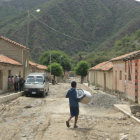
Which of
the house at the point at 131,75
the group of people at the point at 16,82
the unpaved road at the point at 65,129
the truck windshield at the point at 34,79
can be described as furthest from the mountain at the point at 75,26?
the unpaved road at the point at 65,129

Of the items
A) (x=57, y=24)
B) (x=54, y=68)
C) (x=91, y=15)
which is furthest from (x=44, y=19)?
(x=54, y=68)

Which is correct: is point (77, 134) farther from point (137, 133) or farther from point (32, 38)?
point (32, 38)

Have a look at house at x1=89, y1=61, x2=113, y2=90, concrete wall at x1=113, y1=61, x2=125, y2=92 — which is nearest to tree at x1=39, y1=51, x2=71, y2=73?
house at x1=89, y1=61, x2=113, y2=90

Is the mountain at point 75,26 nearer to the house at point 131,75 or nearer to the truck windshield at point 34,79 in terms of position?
the truck windshield at point 34,79

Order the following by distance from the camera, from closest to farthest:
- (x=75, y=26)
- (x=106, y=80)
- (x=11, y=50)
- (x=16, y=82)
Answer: (x=16, y=82) → (x=11, y=50) → (x=106, y=80) → (x=75, y=26)

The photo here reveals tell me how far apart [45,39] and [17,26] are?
10918mm

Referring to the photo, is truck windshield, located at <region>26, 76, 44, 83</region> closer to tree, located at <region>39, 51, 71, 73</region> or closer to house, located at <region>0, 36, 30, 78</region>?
house, located at <region>0, 36, 30, 78</region>

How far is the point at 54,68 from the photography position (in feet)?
179

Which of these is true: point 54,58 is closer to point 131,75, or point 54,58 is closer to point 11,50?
point 11,50

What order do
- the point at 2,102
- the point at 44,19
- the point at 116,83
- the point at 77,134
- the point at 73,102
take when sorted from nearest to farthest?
the point at 77,134 → the point at 73,102 → the point at 2,102 → the point at 116,83 → the point at 44,19

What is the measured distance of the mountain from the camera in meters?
76.8

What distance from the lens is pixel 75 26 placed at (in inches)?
3398

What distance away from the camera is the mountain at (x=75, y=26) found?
7675 centimetres

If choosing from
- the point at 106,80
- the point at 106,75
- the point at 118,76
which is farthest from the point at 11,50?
the point at 118,76
